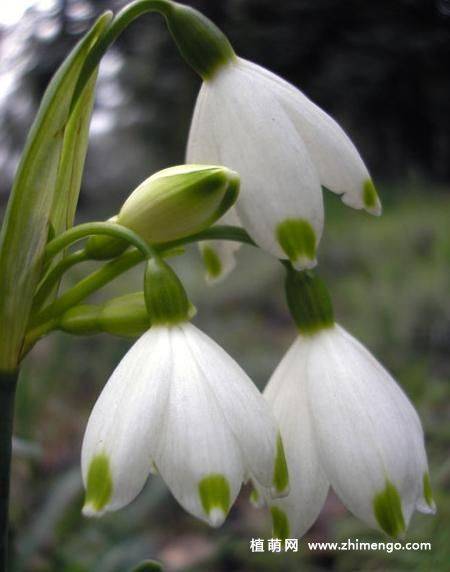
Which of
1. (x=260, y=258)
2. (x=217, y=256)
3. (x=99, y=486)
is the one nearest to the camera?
(x=99, y=486)

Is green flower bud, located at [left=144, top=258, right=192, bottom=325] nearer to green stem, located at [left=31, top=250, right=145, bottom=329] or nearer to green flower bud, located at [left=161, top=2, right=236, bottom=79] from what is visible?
green stem, located at [left=31, top=250, right=145, bottom=329]

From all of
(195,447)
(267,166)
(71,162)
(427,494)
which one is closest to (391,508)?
(427,494)

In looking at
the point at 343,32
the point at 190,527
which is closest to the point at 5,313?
the point at 190,527

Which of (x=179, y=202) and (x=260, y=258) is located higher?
(x=179, y=202)

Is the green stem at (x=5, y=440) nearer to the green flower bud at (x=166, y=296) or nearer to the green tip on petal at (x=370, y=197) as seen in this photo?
the green flower bud at (x=166, y=296)

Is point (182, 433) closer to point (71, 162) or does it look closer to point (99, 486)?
point (99, 486)

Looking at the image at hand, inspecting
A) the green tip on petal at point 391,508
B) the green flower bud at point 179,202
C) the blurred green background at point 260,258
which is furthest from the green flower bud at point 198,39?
the blurred green background at point 260,258

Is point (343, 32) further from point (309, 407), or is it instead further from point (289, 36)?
point (309, 407)
